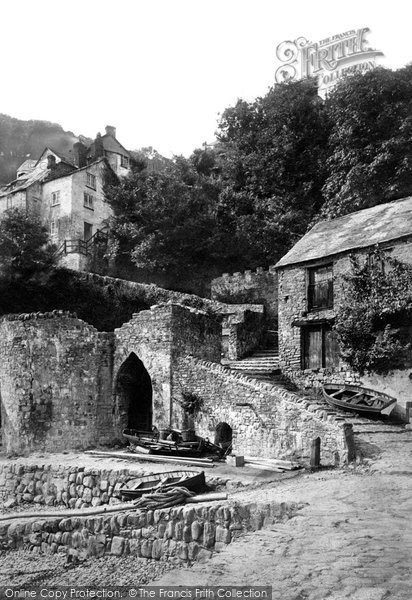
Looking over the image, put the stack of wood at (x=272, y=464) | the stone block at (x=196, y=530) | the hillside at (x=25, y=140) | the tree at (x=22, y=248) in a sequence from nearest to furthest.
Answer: the stone block at (x=196, y=530) < the stack of wood at (x=272, y=464) < the tree at (x=22, y=248) < the hillside at (x=25, y=140)

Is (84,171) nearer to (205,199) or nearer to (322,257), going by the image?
(205,199)

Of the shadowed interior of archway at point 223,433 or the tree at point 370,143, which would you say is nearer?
the shadowed interior of archway at point 223,433

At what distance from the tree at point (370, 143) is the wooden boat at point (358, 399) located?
43.8 ft

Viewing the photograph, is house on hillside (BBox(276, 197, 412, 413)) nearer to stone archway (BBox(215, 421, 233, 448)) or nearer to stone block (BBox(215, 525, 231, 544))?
stone archway (BBox(215, 421, 233, 448))

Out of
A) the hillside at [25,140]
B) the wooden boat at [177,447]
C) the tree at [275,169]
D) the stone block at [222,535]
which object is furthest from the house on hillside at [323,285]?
the hillside at [25,140]

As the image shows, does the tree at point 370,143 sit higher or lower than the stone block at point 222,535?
higher

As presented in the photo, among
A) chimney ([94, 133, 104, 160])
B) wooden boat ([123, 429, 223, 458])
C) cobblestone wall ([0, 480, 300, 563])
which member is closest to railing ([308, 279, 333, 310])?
wooden boat ([123, 429, 223, 458])

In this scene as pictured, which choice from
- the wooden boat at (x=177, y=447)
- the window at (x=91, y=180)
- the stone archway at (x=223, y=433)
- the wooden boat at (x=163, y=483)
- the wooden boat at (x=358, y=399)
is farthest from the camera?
the window at (x=91, y=180)

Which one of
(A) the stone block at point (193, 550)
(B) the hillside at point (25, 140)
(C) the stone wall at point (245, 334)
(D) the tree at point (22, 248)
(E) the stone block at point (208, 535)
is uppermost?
(B) the hillside at point (25, 140)

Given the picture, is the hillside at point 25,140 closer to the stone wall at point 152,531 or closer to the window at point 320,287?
the window at point 320,287

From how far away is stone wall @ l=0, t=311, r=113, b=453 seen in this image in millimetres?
20875

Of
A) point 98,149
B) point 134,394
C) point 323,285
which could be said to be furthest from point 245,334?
point 98,149

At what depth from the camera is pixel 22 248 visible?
1227 inches

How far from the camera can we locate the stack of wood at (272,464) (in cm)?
1555
